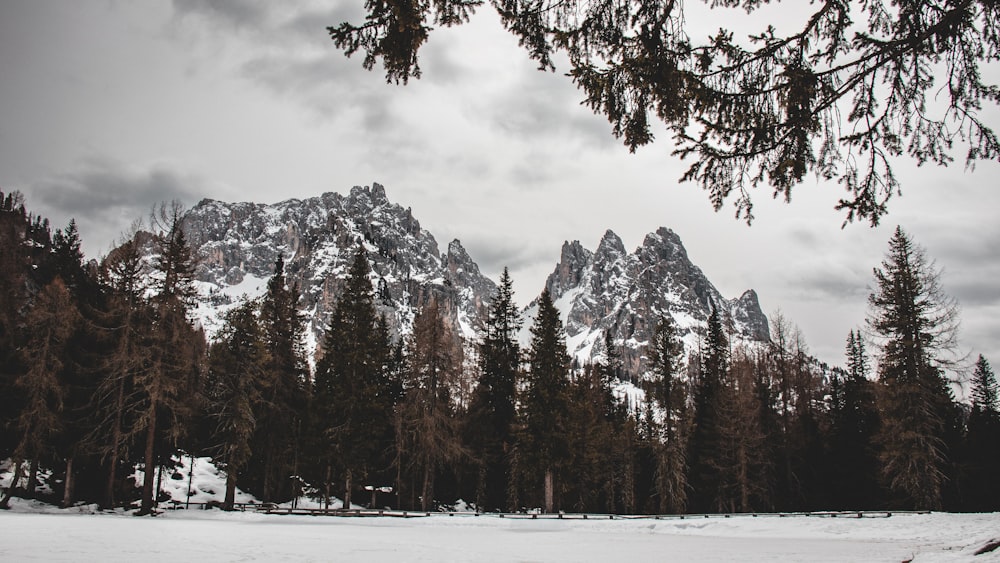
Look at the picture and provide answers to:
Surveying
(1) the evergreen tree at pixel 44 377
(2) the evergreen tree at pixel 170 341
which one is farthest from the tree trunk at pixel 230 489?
(1) the evergreen tree at pixel 44 377

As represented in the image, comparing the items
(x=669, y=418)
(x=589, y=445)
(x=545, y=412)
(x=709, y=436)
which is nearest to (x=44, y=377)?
(x=545, y=412)

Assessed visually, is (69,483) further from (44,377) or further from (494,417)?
(494,417)

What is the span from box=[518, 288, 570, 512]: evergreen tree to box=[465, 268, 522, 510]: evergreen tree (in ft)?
6.94

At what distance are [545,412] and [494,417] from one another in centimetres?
471

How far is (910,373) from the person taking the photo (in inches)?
1045

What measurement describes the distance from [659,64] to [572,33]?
968mm

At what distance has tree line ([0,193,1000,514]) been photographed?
25641 millimetres

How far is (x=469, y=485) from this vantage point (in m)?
41.3

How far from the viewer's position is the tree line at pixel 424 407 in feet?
84.1

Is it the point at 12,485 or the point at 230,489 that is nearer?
the point at 12,485

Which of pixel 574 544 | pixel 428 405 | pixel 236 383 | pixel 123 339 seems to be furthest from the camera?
pixel 428 405

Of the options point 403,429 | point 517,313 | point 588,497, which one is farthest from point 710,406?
point 403,429

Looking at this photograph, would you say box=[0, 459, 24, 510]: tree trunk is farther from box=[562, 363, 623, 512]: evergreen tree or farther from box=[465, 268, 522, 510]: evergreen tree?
box=[562, 363, 623, 512]: evergreen tree

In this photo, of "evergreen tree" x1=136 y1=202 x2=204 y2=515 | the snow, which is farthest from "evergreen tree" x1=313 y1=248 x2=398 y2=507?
the snow
